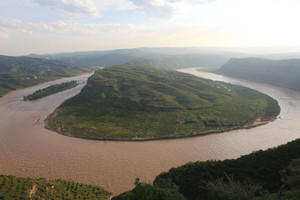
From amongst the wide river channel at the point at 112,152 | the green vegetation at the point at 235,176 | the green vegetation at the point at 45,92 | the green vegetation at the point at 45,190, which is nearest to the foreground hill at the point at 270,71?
the wide river channel at the point at 112,152

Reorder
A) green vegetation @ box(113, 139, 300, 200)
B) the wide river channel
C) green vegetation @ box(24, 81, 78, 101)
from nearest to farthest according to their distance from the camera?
green vegetation @ box(113, 139, 300, 200), the wide river channel, green vegetation @ box(24, 81, 78, 101)

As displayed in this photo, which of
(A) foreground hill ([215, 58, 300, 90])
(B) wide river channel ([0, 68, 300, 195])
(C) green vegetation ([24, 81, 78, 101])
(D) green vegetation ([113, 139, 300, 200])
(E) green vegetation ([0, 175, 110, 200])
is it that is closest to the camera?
(D) green vegetation ([113, 139, 300, 200])

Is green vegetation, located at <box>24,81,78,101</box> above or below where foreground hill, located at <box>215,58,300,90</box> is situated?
below

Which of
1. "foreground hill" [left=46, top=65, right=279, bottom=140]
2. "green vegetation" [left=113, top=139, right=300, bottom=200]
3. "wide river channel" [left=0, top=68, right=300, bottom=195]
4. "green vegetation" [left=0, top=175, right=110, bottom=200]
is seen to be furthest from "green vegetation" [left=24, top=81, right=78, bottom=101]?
"green vegetation" [left=113, top=139, right=300, bottom=200]

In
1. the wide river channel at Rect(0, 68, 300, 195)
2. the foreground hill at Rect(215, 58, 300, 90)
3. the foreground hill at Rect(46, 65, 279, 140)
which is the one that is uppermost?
the foreground hill at Rect(215, 58, 300, 90)

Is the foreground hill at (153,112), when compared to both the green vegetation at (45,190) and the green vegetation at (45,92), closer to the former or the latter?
the green vegetation at (45,190)

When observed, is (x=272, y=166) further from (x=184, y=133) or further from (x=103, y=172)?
(x=103, y=172)

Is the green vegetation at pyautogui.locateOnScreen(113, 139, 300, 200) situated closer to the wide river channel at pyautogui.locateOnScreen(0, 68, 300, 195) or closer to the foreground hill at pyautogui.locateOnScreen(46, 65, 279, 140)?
the wide river channel at pyautogui.locateOnScreen(0, 68, 300, 195)

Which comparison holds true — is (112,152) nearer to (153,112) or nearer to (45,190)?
(45,190)
